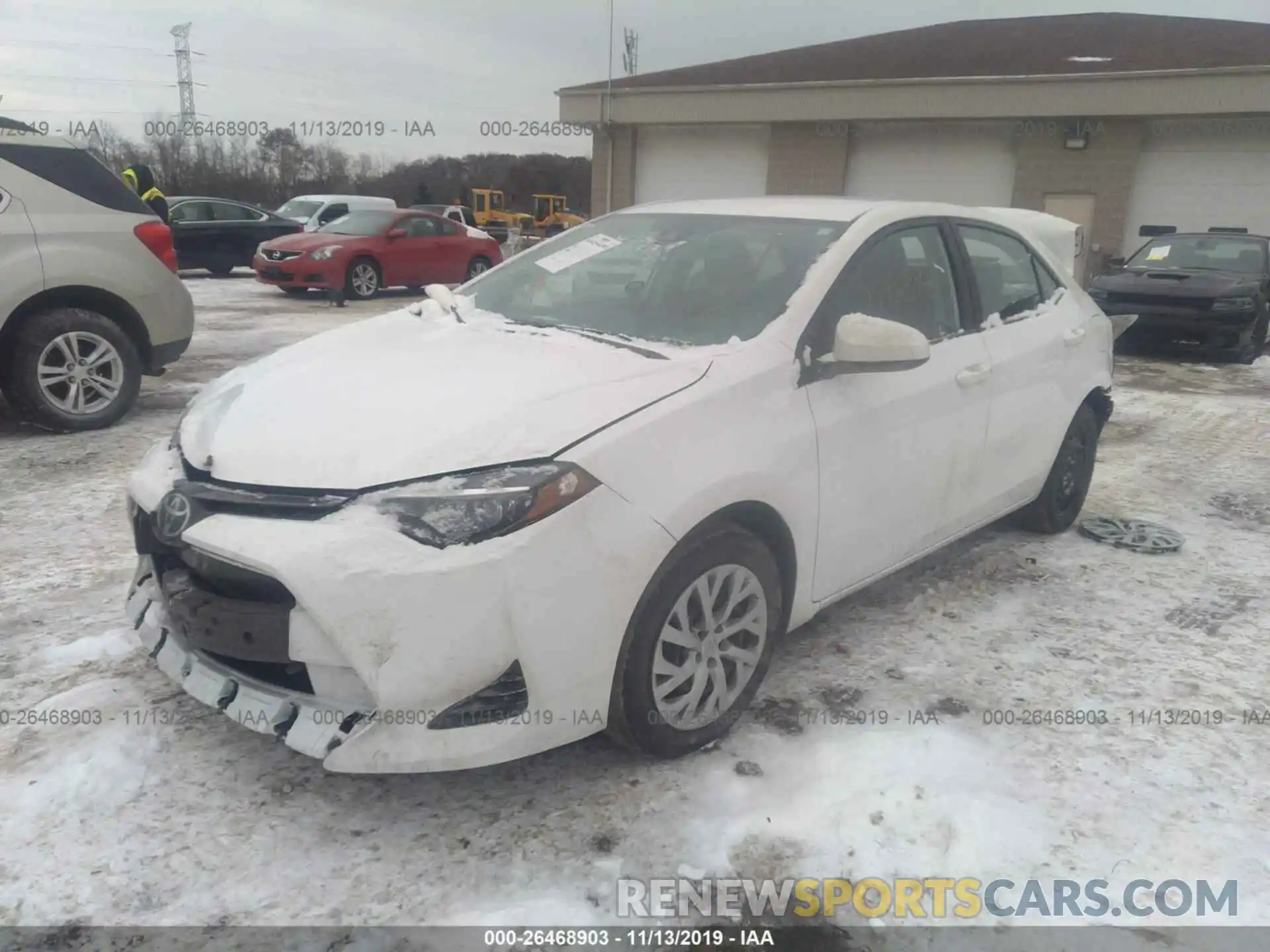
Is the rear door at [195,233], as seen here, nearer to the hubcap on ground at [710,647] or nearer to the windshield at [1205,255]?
the windshield at [1205,255]

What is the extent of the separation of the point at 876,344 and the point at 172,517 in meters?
2.04

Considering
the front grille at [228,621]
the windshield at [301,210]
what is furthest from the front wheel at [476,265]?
the front grille at [228,621]

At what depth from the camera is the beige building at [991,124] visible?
56.7ft

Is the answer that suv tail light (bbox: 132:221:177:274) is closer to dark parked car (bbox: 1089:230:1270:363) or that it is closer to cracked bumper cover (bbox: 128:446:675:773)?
cracked bumper cover (bbox: 128:446:675:773)

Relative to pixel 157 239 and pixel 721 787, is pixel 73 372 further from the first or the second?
pixel 721 787

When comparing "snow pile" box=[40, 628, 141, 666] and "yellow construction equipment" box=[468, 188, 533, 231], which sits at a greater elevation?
"yellow construction equipment" box=[468, 188, 533, 231]

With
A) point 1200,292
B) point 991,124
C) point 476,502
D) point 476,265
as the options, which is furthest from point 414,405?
point 991,124

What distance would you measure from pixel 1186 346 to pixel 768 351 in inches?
373

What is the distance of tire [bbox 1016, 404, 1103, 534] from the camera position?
14.8 feet

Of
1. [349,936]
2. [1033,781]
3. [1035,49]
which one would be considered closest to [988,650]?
[1033,781]

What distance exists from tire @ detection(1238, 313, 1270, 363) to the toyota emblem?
11039 millimetres

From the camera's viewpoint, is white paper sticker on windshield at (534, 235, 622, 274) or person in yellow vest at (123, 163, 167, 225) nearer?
white paper sticker on windshield at (534, 235, 622, 274)

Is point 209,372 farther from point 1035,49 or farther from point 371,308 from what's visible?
point 1035,49

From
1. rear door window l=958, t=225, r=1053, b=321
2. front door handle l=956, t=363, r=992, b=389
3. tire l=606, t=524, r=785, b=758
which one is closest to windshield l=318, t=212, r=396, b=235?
Answer: rear door window l=958, t=225, r=1053, b=321
